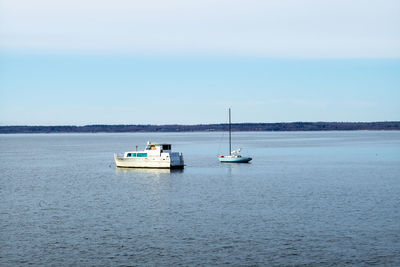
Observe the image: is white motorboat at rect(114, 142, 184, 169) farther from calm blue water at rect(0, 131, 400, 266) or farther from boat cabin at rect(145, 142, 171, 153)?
calm blue water at rect(0, 131, 400, 266)

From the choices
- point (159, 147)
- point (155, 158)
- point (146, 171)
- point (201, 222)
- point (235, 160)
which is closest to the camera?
point (201, 222)

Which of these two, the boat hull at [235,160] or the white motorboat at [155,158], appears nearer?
the white motorboat at [155,158]

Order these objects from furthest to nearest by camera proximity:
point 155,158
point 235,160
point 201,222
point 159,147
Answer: point 235,160, point 155,158, point 159,147, point 201,222

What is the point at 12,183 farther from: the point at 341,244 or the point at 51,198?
the point at 341,244

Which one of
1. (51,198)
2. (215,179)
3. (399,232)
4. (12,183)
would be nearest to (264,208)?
(399,232)

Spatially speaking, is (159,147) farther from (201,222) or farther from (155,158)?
(201,222)

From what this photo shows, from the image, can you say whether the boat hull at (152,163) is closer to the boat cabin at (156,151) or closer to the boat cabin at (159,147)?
the boat cabin at (156,151)

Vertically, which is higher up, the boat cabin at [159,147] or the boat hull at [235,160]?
the boat cabin at [159,147]

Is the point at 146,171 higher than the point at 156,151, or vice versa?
the point at 156,151

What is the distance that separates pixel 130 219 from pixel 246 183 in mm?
35508

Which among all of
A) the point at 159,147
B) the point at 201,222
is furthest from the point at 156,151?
the point at 201,222

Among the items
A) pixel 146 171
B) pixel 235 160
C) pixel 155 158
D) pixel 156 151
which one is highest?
pixel 156 151

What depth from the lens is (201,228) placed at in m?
47.8


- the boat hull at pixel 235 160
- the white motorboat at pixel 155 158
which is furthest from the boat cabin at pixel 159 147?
the boat hull at pixel 235 160
